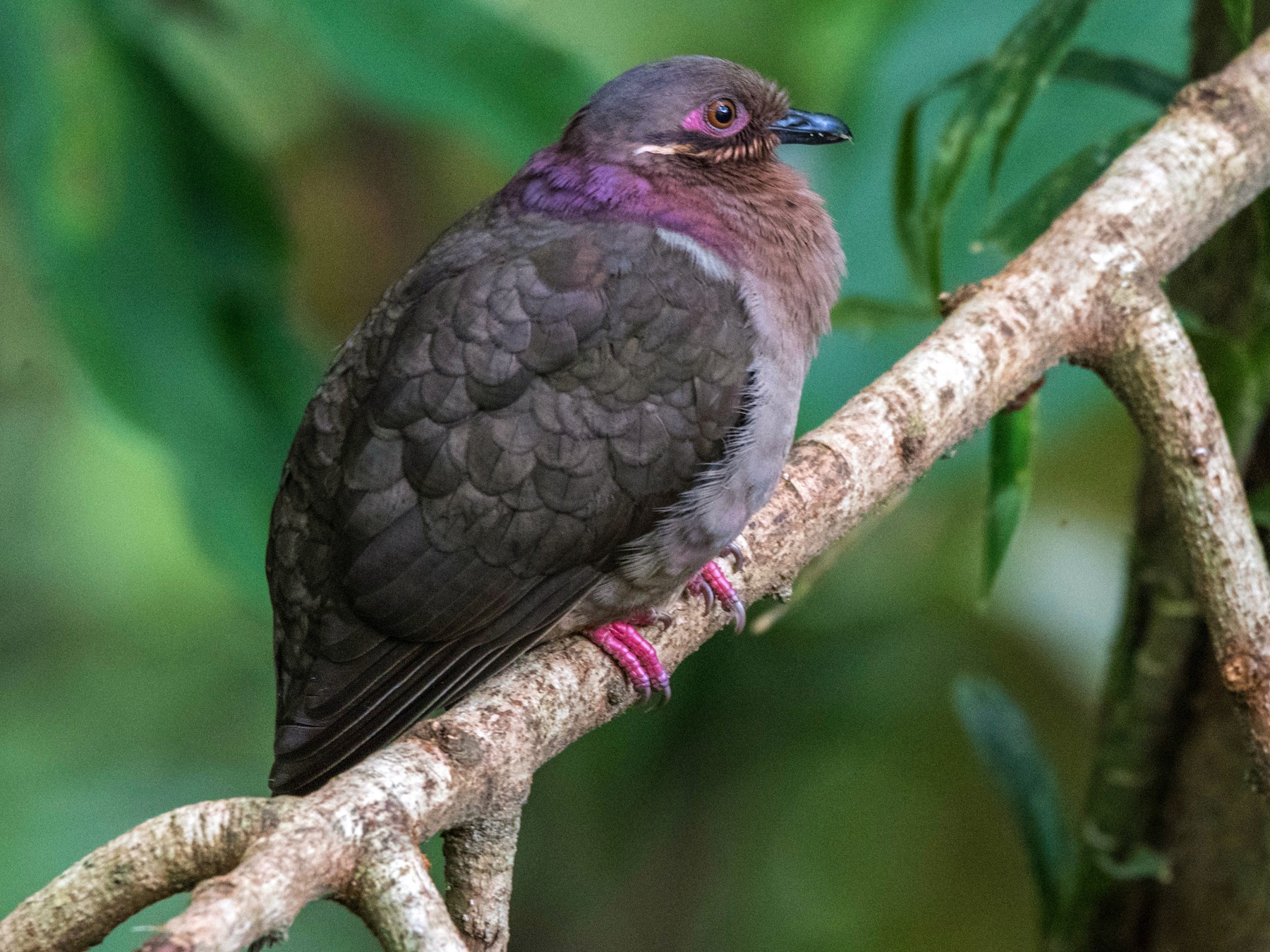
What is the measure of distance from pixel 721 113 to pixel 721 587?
752mm

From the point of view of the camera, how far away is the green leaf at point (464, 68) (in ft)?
8.52

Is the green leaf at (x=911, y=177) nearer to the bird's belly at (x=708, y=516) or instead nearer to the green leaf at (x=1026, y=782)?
the bird's belly at (x=708, y=516)

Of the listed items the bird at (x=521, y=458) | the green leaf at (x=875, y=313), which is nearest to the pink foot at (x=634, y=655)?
the bird at (x=521, y=458)

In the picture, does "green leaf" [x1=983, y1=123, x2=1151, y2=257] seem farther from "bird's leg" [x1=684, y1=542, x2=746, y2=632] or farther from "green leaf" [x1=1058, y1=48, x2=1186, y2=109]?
"bird's leg" [x1=684, y1=542, x2=746, y2=632]

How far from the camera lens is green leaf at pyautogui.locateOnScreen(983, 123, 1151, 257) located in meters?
2.38

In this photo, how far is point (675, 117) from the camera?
1966mm

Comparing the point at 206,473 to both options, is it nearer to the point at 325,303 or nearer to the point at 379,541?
the point at 379,541

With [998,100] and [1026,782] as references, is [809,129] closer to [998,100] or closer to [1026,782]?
[998,100]

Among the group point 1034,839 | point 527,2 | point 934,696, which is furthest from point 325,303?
point 1034,839

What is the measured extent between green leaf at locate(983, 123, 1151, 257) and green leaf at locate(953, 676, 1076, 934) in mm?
922

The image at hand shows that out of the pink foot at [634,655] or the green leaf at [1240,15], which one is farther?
the green leaf at [1240,15]

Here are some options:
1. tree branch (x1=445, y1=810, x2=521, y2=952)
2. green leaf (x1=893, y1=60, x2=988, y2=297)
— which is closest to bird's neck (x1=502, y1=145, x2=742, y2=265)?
green leaf (x1=893, y1=60, x2=988, y2=297)

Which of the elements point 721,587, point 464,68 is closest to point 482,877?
point 721,587

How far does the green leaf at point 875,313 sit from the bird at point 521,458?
51 centimetres
